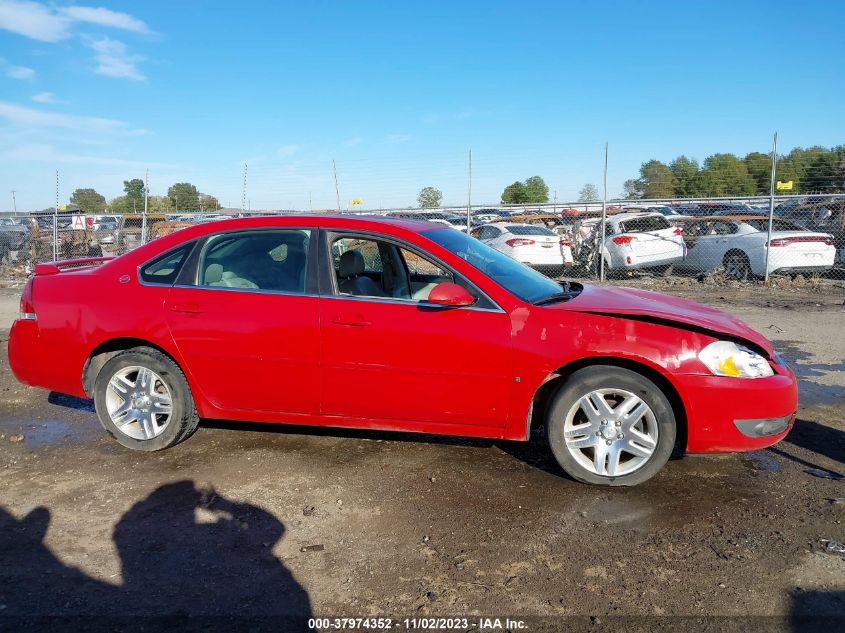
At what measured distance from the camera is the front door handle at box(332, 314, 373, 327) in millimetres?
4141

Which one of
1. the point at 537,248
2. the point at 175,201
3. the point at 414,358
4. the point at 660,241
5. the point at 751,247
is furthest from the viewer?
the point at 175,201

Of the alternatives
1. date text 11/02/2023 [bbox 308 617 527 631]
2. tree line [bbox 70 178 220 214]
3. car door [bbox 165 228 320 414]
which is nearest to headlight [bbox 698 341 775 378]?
date text 11/02/2023 [bbox 308 617 527 631]

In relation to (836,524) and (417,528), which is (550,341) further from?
(836,524)

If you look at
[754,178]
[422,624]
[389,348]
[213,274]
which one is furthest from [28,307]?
[754,178]

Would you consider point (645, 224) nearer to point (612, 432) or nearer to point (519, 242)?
point (519, 242)

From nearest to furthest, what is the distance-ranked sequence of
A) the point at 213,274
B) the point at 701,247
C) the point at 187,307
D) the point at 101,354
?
the point at 187,307
the point at 213,274
the point at 101,354
the point at 701,247

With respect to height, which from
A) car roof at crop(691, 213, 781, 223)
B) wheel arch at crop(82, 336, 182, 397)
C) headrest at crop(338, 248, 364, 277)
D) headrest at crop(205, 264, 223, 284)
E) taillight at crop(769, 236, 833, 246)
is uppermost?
car roof at crop(691, 213, 781, 223)

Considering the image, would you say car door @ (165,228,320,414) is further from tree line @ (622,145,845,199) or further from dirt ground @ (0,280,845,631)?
tree line @ (622,145,845,199)

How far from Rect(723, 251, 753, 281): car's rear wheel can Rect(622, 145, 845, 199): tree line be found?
14.0ft

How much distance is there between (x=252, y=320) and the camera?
430 cm

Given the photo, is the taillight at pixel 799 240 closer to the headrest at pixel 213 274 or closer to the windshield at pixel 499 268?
the windshield at pixel 499 268

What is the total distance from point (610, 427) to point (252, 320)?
225 centimetres

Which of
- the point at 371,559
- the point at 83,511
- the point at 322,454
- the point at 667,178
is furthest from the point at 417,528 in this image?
the point at 667,178

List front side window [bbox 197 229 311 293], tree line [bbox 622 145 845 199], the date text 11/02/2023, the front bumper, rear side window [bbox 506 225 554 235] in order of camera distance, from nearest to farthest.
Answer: the date text 11/02/2023 → the front bumper → front side window [bbox 197 229 311 293] → rear side window [bbox 506 225 554 235] → tree line [bbox 622 145 845 199]
